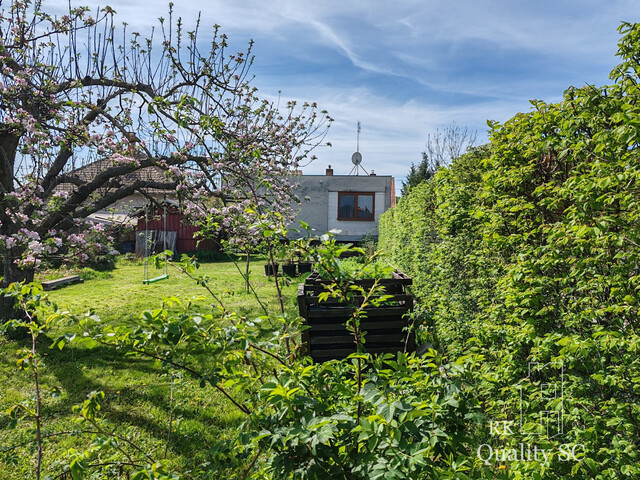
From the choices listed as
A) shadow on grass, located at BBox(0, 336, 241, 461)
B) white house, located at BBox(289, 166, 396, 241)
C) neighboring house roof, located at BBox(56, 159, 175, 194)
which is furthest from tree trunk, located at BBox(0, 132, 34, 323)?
white house, located at BBox(289, 166, 396, 241)

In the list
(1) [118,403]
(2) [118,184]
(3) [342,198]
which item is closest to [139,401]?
(1) [118,403]

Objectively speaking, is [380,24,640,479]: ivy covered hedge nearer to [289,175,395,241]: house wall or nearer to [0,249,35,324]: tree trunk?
[0,249,35,324]: tree trunk

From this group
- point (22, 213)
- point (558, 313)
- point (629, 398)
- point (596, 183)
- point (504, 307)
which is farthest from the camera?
point (22, 213)

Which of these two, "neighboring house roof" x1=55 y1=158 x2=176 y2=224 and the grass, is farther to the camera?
"neighboring house roof" x1=55 y1=158 x2=176 y2=224

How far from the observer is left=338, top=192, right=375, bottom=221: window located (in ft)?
86.1

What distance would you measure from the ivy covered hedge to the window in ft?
74.3

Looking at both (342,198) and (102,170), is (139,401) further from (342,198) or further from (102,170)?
(342,198)

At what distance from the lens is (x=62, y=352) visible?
21.2 ft

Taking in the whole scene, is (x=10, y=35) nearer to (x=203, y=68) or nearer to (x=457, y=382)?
(x=203, y=68)

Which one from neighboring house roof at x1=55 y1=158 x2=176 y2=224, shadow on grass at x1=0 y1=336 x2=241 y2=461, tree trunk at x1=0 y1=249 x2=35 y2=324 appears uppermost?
neighboring house roof at x1=55 y1=158 x2=176 y2=224

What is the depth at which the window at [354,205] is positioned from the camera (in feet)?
86.1

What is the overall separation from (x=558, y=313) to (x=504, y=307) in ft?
1.96

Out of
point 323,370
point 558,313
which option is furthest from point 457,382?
point 558,313

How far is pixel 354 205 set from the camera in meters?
26.3
